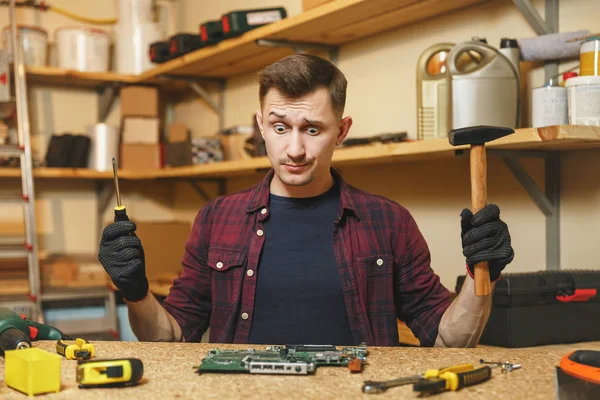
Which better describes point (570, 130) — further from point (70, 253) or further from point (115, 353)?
point (70, 253)

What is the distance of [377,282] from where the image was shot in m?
1.74

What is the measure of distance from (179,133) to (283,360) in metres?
2.75

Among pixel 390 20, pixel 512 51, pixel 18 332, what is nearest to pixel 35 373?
pixel 18 332

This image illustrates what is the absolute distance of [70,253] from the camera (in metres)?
4.07

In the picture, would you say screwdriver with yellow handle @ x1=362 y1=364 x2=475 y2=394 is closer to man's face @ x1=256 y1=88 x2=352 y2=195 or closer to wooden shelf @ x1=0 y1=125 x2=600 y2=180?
man's face @ x1=256 y1=88 x2=352 y2=195

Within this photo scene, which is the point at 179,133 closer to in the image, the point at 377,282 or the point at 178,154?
the point at 178,154

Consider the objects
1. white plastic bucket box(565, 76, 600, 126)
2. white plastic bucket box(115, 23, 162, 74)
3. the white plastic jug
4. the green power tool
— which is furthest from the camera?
white plastic bucket box(115, 23, 162, 74)

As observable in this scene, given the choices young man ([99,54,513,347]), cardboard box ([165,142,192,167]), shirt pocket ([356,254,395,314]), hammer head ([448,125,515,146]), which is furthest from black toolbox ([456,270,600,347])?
cardboard box ([165,142,192,167])

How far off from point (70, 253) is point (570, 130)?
127 inches

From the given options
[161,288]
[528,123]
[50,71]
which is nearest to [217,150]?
[161,288]

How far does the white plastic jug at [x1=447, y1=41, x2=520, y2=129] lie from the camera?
1942mm

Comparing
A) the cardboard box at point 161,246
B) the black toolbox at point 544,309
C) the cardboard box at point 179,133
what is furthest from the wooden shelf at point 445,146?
the cardboard box at point 161,246

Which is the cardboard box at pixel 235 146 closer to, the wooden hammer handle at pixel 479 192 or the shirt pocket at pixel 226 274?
the shirt pocket at pixel 226 274

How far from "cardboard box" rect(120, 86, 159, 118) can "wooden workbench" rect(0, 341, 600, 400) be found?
2.86m
